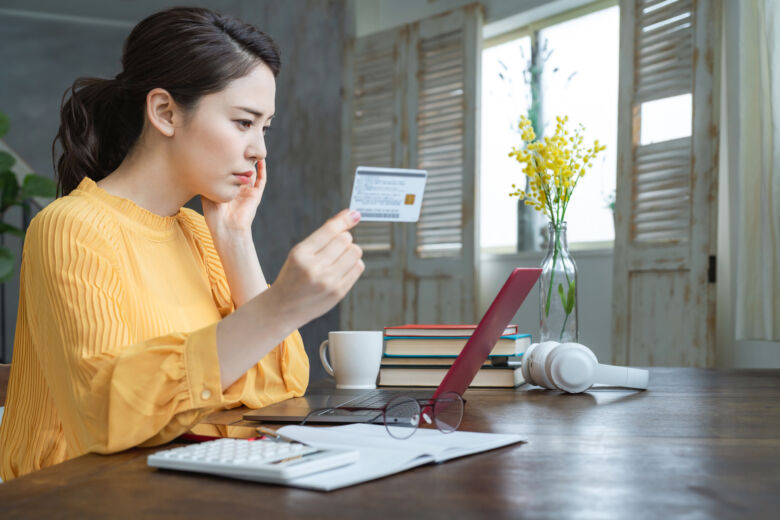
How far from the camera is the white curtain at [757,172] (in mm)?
2744

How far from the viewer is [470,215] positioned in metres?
4.08

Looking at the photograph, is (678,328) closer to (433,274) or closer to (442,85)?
(433,274)

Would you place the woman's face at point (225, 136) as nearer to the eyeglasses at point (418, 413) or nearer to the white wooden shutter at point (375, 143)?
the eyeglasses at point (418, 413)

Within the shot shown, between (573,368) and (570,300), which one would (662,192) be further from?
(573,368)

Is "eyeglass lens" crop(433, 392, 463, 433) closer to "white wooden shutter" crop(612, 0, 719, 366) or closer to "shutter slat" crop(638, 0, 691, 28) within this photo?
"white wooden shutter" crop(612, 0, 719, 366)

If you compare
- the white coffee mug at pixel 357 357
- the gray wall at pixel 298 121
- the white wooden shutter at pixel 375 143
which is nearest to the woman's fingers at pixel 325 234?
the white coffee mug at pixel 357 357

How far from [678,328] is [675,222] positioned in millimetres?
453

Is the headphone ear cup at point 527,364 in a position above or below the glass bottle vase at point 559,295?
below

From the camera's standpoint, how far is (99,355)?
87 centimetres

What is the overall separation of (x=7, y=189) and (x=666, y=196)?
153 inches

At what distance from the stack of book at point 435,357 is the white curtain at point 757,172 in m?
1.75

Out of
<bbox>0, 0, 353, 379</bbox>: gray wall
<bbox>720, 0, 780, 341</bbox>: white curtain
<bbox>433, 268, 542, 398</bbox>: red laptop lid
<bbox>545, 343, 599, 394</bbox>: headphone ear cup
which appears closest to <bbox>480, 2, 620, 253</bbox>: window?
<bbox>720, 0, 780, 341</bbox>: white curtain

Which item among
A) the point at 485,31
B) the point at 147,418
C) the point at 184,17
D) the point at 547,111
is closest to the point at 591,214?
the point at 547,111

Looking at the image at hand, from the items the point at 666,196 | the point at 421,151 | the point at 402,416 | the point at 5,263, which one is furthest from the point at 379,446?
the point at 5,263
